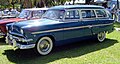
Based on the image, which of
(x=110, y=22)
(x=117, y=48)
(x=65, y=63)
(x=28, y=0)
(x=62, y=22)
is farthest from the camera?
(x=28, y=0)

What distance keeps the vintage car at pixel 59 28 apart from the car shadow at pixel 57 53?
0.34 meters

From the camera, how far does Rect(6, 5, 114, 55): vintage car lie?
702cm

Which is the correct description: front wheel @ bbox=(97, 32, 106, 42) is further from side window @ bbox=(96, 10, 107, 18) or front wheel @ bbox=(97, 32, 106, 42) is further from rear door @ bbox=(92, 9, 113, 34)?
side window @ bbox=(96, 10, 107, 18)

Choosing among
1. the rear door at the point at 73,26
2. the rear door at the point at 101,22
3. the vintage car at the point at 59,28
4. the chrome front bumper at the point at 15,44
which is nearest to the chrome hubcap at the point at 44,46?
the vintage car at the point at 59,28

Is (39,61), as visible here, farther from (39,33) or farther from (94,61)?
(94,61)

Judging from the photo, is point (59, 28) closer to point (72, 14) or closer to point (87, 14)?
point (72, 14)

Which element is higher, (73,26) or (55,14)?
(55,14)

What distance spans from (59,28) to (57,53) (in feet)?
3.04

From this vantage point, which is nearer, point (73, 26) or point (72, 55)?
point (72, 55)

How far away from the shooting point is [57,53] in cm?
774

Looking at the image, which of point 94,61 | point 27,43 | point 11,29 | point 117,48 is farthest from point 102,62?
point 11,29

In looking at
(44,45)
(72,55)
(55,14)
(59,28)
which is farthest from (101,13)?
(44,45)

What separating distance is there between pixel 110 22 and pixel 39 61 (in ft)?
14.4

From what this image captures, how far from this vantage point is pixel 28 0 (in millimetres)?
21250
